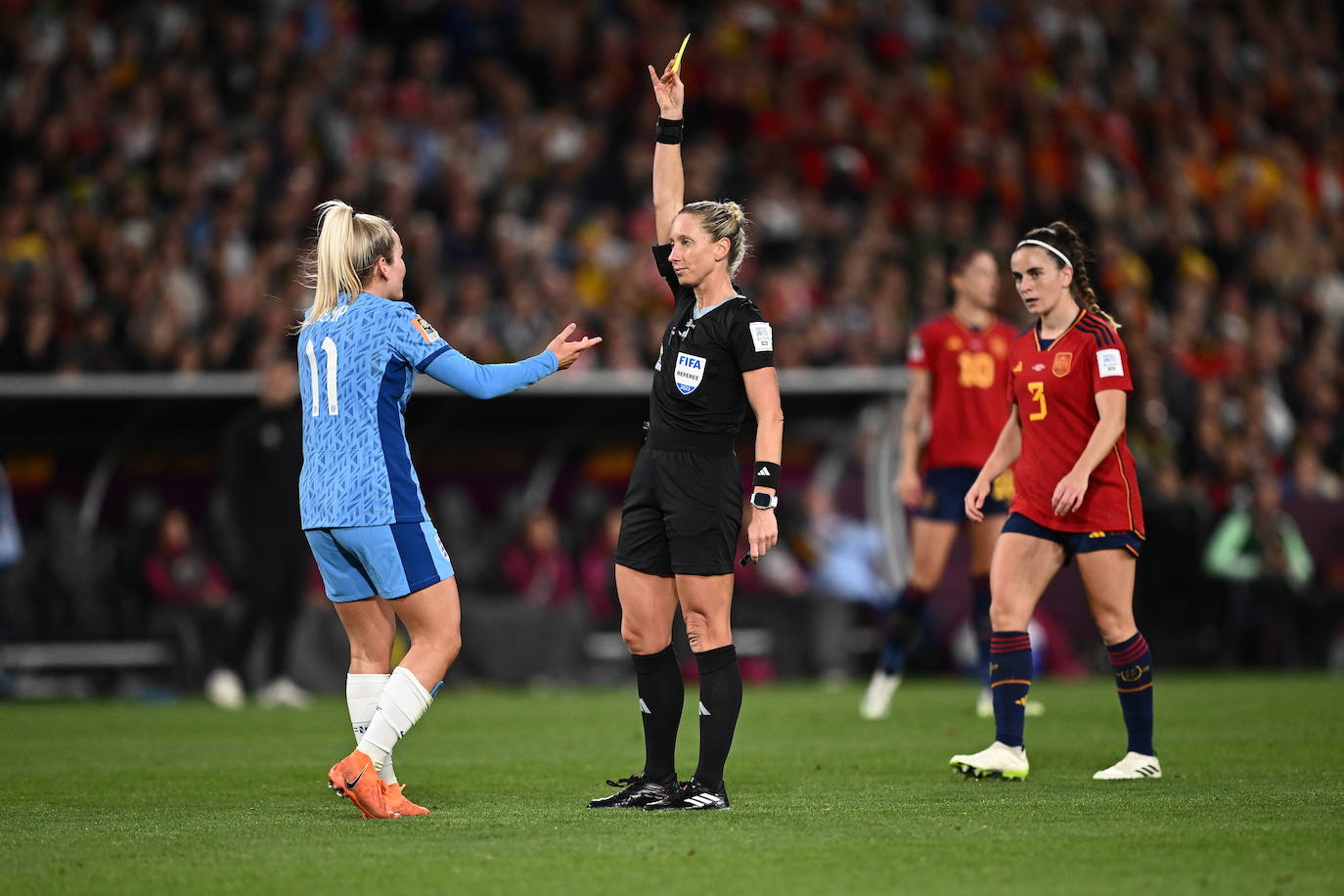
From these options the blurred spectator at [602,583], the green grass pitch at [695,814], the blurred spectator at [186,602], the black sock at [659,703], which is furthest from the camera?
the blurred spectator at [602,583]

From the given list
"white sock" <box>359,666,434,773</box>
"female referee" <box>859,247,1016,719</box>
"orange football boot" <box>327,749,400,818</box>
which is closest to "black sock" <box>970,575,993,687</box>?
"female referee" <box>859,247,1016,719</box>

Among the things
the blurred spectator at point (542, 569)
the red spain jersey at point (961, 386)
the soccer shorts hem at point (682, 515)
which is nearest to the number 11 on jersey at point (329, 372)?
the soccer shorts hem at point (682, 515)

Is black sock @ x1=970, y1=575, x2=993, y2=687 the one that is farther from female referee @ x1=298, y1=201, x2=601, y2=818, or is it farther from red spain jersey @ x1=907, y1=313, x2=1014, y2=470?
female referee @ x1=298, y1=201, x2=601, y2=818

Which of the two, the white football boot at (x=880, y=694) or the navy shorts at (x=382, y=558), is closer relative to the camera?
the navy shorts at (x=382, y=558)

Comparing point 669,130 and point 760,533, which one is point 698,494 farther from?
point 669,130

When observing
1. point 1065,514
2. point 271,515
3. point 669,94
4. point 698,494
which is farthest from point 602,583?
point 698,494

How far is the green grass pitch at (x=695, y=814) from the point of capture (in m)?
5.45

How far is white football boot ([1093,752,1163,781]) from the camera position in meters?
7.91

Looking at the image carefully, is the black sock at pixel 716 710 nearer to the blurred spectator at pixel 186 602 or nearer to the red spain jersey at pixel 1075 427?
the red spain jersey at pixel 1075 427

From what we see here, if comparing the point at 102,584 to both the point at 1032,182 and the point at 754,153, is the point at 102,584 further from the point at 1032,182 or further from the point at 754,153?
the point at 1032,182

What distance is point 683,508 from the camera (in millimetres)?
6891

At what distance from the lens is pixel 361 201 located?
1770 cm

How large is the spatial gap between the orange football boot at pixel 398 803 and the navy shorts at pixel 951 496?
538cm

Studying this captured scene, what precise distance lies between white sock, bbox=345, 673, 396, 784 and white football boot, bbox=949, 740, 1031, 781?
8.52 ft
